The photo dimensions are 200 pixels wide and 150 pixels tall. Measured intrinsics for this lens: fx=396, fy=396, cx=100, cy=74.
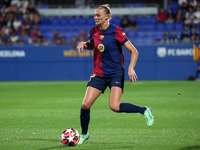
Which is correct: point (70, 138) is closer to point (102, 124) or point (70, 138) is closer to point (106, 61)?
point (106, 61)

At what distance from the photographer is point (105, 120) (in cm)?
994

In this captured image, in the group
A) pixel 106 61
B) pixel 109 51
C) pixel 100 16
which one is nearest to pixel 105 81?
pixel 106 61

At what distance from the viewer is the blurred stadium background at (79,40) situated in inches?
975

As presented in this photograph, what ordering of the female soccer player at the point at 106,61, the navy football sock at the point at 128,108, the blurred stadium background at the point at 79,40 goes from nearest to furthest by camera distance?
the navy football sock at the point at 128,108 < the female soccer player at the point at 106,61 < the blurred stadium background at the point at 79,40

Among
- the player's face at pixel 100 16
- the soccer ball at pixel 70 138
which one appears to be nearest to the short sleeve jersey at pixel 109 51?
the player's face at pixel 100 16

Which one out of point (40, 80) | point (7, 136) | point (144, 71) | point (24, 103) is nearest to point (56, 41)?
point (40, 80)

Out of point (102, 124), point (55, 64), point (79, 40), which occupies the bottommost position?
point (55, 64)

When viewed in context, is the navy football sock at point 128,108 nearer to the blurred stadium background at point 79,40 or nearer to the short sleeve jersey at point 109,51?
the short sleeve jersey at point 109,51

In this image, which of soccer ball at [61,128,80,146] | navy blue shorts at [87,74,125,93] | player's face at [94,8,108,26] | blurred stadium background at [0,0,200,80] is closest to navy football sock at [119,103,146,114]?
navy blue shorts at [87,74,125,93]

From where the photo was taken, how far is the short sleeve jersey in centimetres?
688

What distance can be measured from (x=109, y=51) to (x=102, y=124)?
289cm

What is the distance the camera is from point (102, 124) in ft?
30.5

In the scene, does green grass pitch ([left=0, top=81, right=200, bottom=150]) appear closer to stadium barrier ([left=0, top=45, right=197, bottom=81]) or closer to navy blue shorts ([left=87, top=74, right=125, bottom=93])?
navy blue shorts ([left=87, top=74, right=125, bottom=93])

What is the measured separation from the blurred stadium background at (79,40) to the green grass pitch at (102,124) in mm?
9633
